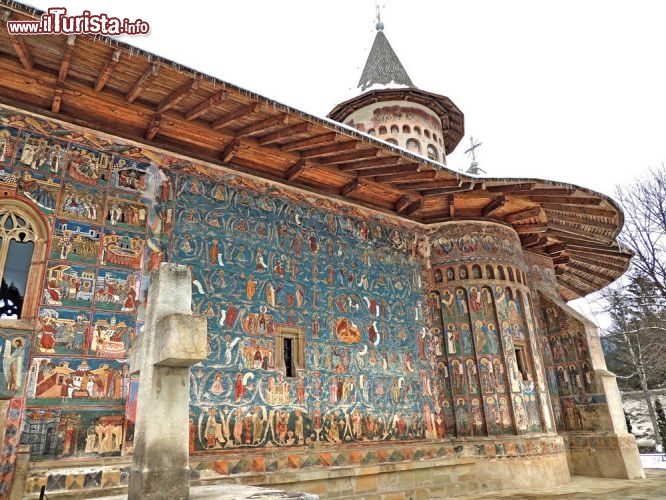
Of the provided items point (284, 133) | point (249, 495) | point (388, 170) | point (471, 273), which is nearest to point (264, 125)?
point (284, 133)

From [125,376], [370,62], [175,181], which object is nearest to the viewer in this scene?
[125,376]

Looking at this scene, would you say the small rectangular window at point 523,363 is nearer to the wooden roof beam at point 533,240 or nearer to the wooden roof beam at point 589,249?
the wooden roof beam at point 533,240

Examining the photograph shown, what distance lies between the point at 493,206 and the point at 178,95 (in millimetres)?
7307

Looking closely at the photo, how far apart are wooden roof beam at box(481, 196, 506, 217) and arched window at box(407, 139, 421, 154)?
335 cm

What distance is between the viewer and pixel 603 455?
1123cm

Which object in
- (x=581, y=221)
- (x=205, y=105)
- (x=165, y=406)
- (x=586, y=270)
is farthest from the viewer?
(x=586, y=270)

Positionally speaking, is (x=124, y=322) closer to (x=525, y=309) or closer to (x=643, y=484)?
(x=525, y=309)

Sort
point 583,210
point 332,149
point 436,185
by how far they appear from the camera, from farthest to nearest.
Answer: point 583,210 → point 436,185 → point 332,149

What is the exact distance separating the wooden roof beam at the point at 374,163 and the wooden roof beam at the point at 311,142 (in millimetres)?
1166

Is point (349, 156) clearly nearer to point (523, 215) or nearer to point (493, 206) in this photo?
point (493, 206)

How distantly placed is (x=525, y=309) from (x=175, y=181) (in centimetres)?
803

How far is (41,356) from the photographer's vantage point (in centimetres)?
596

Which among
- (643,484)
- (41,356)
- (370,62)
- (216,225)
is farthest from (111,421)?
(370,62)

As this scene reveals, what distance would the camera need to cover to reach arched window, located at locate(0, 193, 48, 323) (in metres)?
6.11
